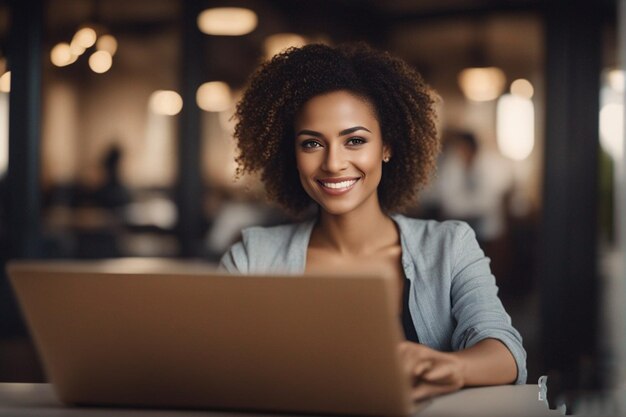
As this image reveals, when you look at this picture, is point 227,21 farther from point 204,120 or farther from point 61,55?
point 61,55

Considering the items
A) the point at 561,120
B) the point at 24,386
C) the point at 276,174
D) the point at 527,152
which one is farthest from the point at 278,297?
the point at 527,152

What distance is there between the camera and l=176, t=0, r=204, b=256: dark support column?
5250mm

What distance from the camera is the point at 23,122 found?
510 cm

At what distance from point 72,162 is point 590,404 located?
145 inches

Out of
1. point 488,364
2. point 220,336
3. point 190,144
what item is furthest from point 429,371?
point 190,144

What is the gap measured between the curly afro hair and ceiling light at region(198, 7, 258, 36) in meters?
3.54

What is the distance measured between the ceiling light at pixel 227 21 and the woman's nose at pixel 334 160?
3.85 meters

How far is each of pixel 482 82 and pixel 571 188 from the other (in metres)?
1.21

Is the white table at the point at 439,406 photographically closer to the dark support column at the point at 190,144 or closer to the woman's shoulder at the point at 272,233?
the woman's shoulder at the point at 272,233

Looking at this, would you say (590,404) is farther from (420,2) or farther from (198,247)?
(420,2)

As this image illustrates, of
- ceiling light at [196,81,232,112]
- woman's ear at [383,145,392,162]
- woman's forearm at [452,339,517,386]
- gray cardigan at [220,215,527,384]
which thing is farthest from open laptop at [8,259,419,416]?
ceiling light at [196,81,232,112]

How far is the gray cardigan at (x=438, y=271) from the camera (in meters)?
1.50

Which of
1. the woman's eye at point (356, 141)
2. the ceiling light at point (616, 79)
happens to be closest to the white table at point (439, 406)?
the woman's eye at point (356, 141)

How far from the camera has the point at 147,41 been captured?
5.38 m
